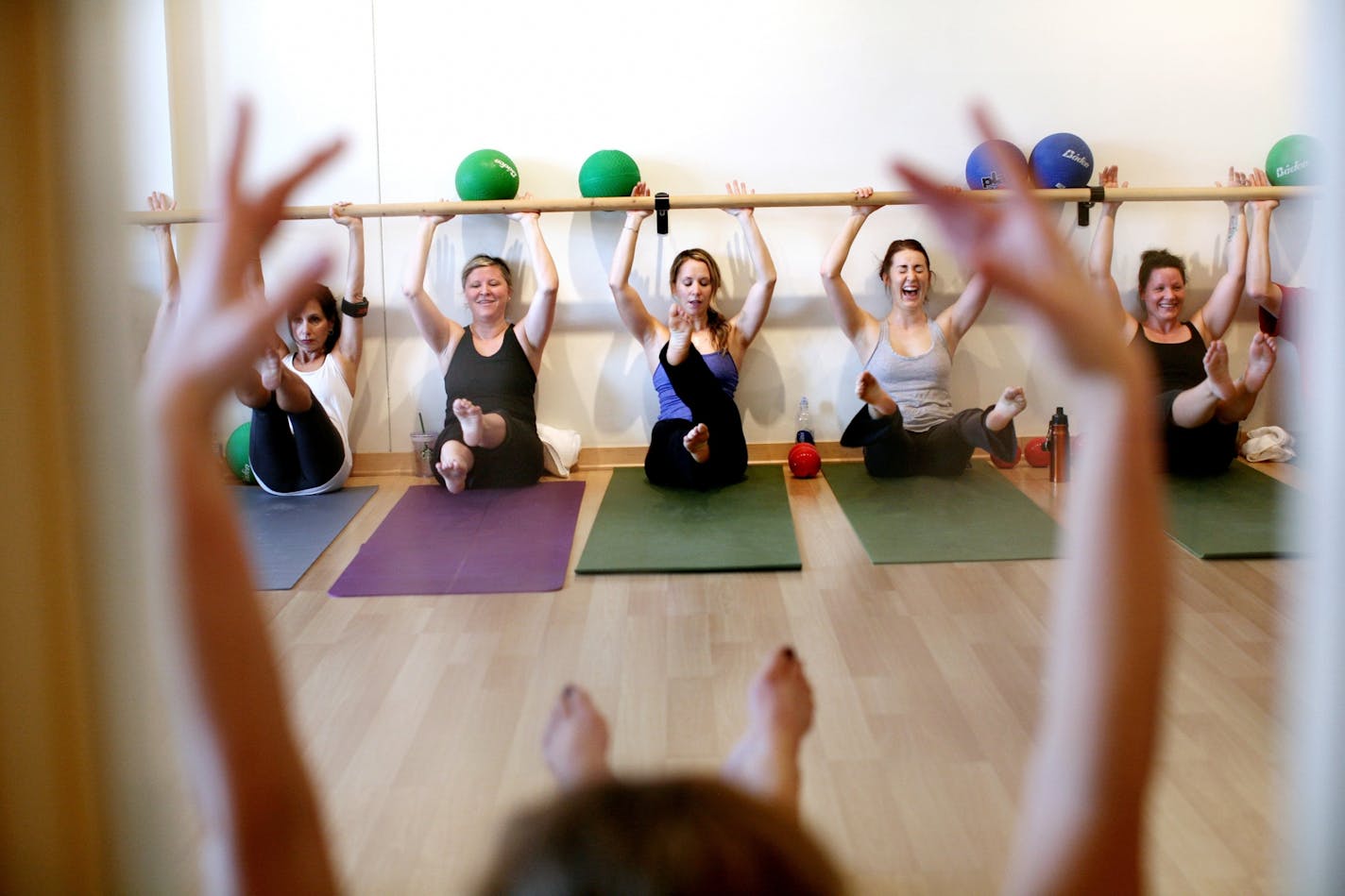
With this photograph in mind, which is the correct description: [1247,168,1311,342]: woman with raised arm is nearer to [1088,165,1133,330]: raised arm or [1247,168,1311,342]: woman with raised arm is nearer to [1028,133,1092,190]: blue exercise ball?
[1088,165,1133,330]: raised arm

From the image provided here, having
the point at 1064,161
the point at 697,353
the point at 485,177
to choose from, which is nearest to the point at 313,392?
the point at 485,177

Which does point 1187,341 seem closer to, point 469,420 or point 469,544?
point 469,420

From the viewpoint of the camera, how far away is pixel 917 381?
4457 mm

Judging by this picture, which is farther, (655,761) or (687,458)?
(687,458)

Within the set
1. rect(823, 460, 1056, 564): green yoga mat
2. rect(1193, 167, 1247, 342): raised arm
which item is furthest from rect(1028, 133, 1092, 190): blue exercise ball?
rect(823, 460, 1056, 564): green yoga mat

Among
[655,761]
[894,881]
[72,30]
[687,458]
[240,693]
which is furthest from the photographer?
[687,458]

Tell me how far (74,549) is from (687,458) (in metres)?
3.33

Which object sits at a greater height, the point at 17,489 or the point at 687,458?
the point at 17,489

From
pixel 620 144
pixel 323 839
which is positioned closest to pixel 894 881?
pixel 323 839

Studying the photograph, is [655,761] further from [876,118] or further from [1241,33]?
[1241,33]

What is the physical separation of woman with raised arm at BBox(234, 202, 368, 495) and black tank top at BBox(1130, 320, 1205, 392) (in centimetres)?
296

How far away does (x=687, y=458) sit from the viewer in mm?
4191

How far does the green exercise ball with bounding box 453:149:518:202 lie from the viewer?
4.23m

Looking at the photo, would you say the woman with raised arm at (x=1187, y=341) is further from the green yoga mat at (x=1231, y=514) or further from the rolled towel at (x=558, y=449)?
the rolled towel at (x=558, y=449)
